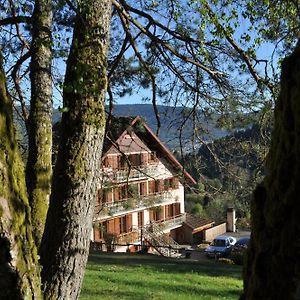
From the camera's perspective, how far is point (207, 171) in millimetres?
7195

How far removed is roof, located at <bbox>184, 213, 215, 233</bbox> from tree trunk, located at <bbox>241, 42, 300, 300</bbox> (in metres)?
30.8

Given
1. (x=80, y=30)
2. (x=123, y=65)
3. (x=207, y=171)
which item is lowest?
(x=207, y=171)

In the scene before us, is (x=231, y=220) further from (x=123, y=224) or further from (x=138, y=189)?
(x=138, y=189)

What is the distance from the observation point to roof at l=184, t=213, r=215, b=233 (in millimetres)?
31897

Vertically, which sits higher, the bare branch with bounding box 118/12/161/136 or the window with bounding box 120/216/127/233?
the bare branch with bounding box 118/12/161/136

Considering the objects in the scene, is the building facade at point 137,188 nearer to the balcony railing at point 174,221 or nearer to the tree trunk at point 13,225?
the balcony railing at point 174,221

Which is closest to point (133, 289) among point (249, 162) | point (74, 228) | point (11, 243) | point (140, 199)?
point (140, 199)

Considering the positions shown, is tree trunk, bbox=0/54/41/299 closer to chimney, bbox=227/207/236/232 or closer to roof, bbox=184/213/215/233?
chimney, bbox=227/207/236/232

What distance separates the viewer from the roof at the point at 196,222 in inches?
1256

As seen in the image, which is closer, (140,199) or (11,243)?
(11,243)

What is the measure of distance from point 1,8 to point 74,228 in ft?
12.2

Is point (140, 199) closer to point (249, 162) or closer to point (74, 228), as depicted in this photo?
point (249, 162)

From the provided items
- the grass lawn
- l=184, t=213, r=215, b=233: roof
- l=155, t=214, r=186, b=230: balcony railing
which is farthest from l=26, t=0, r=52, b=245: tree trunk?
l=184, t=213, r=215, b=233: roof

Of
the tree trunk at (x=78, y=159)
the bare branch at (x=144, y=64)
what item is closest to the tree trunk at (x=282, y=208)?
the tree trunk at (x=78, y=159)
